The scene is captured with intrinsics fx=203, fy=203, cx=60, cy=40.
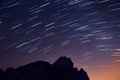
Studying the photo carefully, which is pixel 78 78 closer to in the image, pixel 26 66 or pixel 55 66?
pixel 55 66

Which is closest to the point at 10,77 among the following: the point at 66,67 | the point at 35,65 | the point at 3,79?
the point at 3,79

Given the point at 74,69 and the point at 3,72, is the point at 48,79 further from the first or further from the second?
the point at 3,72

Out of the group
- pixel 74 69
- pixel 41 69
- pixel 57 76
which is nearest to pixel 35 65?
pixel 41 69

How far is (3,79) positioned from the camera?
4819cm

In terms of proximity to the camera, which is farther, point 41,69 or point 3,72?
point 3,72

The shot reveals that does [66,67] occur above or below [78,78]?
above

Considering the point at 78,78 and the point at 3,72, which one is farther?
the point at 3,72

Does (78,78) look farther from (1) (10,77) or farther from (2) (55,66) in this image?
(1) (10,77)

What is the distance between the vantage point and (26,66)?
49844 mm

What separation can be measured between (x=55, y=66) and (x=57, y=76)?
2.27 m

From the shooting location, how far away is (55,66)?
45.9 meters

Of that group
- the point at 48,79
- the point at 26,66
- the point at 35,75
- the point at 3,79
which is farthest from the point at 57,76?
the point at 3,79

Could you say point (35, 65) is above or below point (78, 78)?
above

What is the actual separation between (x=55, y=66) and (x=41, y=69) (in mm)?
3251
